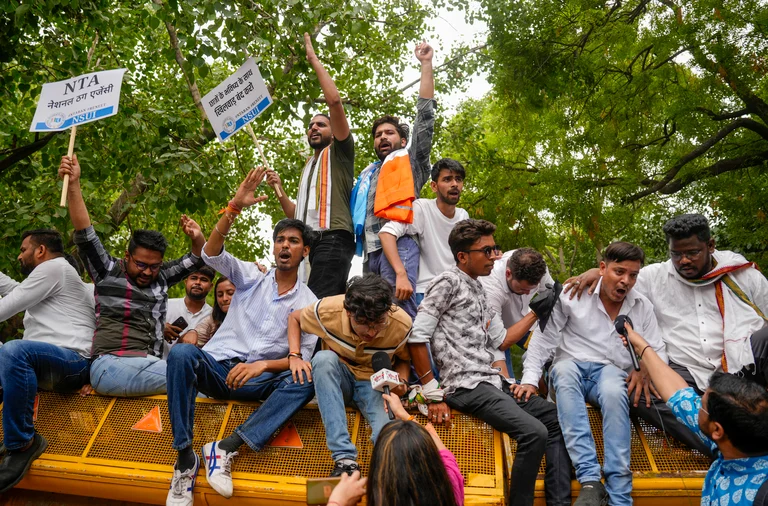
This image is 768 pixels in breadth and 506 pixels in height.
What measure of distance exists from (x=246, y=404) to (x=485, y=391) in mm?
1738

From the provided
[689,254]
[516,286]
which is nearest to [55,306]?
[516,286]

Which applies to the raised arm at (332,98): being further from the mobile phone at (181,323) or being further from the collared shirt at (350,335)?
the mobile phone at (181,323)

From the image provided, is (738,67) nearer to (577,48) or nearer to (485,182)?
(577,48)

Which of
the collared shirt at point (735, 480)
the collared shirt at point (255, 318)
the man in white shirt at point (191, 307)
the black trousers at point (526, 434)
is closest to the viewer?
the collared shirt at point (735, 480)

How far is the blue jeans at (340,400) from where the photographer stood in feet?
13.2

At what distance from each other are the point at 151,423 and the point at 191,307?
4.92ft

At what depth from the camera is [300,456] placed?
4.35 m

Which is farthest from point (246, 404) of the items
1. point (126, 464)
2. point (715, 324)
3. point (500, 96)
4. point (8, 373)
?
point (500, 96)

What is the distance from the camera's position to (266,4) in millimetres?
6695

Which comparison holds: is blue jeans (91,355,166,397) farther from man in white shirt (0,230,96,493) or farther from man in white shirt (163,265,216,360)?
man in white shirt (163,265,216,360)

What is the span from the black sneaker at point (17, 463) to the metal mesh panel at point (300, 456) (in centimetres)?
137

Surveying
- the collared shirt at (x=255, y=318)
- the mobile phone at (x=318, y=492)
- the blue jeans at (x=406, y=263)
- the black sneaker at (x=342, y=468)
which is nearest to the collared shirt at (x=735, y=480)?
the mobile phone at (x=318, y=492)

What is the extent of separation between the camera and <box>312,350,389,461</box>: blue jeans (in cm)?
402

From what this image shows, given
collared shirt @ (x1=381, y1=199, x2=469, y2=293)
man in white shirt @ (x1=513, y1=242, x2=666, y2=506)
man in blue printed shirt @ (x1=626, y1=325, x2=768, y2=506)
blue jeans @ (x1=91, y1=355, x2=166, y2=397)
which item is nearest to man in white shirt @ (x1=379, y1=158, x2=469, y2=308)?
collared shirt @ (x1=381, y1=199, x2=469, y2=293)
